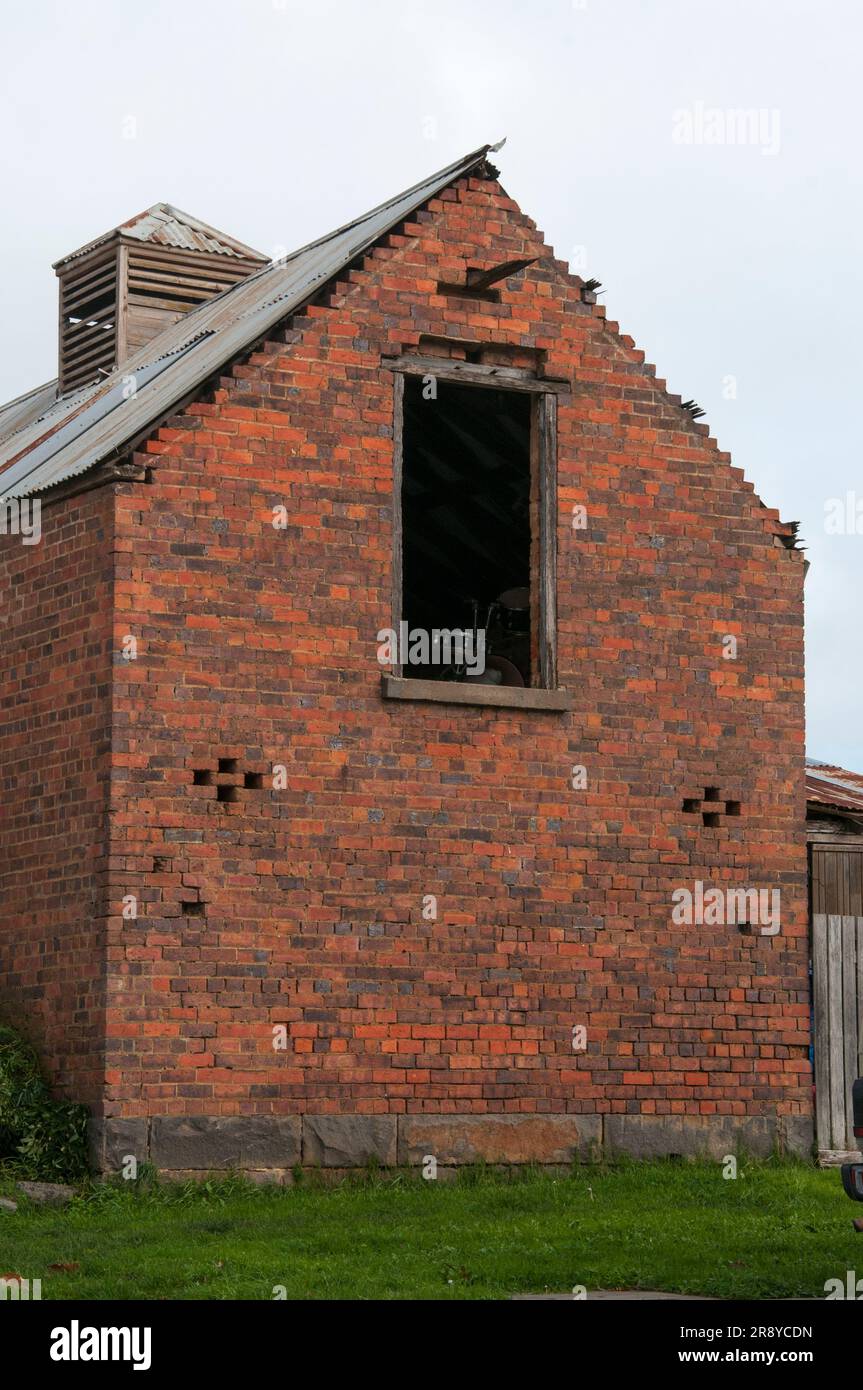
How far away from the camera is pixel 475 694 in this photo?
15461 mm

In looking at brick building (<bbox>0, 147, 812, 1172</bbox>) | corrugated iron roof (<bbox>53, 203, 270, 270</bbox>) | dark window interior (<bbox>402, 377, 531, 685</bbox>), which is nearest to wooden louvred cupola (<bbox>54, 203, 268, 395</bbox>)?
corrugated iron roof (<bbox>53, 203, 270, 270</bbox>)

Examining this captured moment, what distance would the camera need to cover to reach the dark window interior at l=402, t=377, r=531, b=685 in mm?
18141

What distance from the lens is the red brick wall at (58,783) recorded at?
564 inches

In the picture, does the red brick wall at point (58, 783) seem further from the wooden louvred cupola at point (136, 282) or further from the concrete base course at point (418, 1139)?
the wooden louvred cupola at point (136, 282)

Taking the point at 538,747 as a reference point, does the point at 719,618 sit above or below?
above

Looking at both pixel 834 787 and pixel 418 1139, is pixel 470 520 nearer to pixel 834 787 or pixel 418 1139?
pixel 834 787

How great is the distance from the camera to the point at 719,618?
1666 centimetres

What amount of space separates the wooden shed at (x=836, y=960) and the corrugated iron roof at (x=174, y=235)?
9.17 meters

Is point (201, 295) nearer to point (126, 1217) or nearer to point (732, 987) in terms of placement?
point (732, 987)

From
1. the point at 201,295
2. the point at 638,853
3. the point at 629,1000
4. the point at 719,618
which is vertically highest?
the point at 201,295

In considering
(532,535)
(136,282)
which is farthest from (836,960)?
(136,282)

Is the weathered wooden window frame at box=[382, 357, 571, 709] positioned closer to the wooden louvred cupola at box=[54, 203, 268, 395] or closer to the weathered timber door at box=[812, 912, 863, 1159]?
the weathered timber door at box=[812, 912, 863, 1159]

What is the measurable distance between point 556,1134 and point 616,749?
2.91 meters
